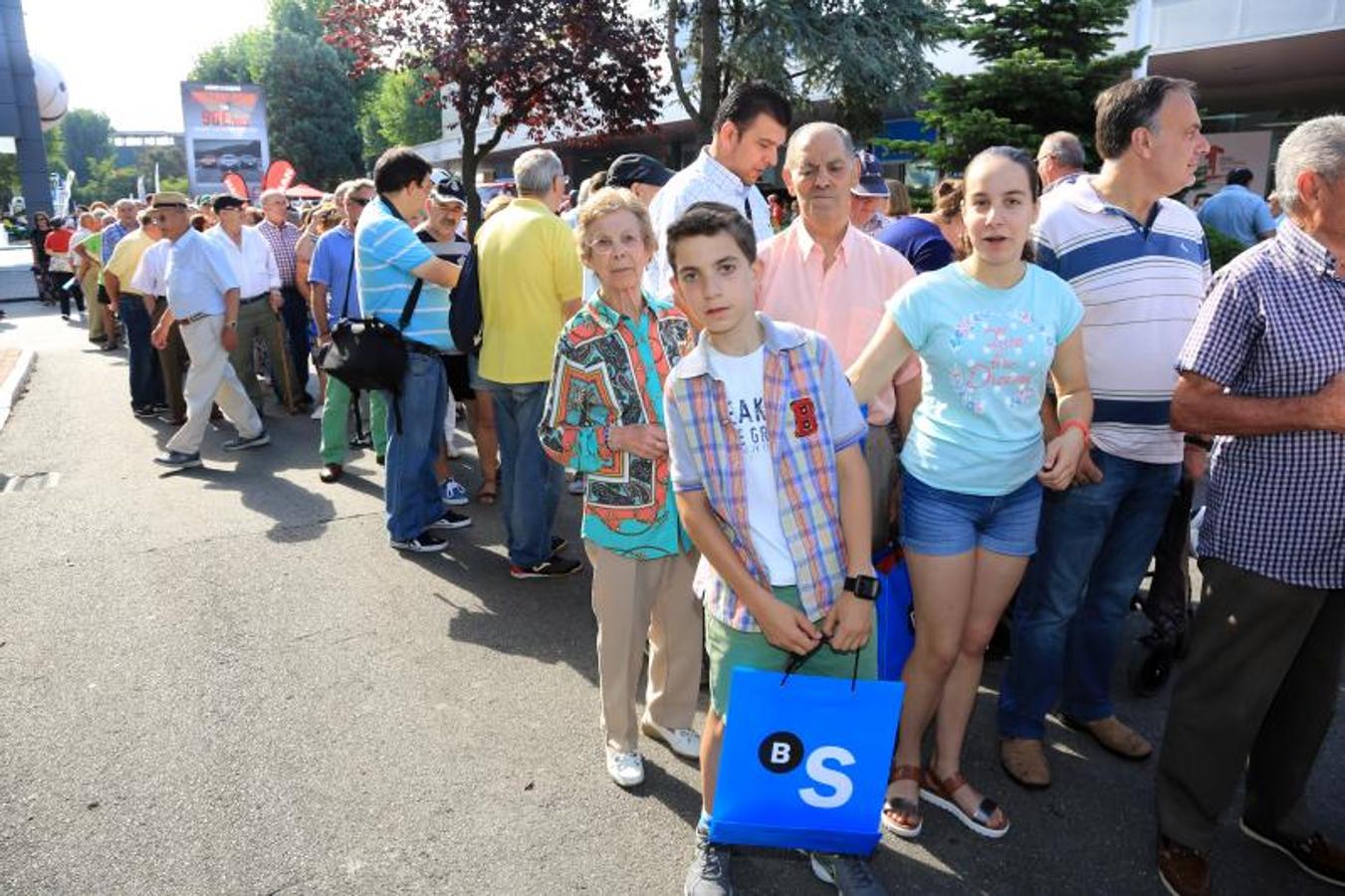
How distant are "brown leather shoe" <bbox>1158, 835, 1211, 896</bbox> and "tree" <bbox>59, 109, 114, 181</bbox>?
145514 millimetres

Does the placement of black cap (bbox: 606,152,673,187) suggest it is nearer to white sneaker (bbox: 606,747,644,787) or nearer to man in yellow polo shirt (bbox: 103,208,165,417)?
white sneaker (bbox: 606,747,644,787)

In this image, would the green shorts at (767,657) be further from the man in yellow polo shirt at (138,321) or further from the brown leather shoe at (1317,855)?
the man in yellow polo shirt at (138,321)

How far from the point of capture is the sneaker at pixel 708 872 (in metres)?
2.60

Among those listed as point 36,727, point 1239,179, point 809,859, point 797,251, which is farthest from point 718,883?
point 1239,179

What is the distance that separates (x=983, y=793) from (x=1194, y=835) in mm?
660

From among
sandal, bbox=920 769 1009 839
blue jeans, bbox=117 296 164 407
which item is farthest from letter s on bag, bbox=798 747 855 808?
blue jeans, bbox=117 296 164 407

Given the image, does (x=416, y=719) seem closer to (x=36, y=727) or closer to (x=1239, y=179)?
(x=36, y=727)

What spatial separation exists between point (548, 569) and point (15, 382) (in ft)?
30.5

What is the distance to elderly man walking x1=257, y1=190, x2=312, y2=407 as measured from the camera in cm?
932

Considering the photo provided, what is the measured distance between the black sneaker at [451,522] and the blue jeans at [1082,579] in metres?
3.69

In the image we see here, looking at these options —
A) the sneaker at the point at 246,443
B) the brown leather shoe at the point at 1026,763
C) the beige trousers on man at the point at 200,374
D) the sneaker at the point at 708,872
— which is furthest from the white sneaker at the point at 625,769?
the sneaker at the point at 246,443

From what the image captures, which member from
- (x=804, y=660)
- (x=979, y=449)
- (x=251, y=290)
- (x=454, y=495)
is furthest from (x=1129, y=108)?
(x=251, y=290)

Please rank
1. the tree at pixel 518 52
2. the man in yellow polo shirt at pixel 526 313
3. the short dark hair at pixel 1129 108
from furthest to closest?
1. the tree at pixel 518 52
2. the man in yellow polo shirt at pixel 526 313
3. the short dark hair at pixel 1129 108

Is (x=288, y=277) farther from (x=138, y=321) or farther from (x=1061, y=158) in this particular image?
(x=1061, y=158)
